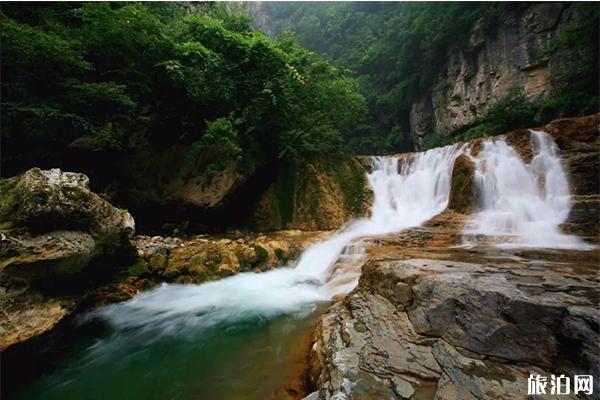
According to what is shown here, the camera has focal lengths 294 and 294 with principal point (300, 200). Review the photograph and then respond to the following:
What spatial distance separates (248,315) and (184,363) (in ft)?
4.46

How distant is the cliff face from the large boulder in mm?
17833

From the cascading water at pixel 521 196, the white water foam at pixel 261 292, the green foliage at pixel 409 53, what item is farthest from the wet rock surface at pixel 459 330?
the green foliage at pixel 409 53

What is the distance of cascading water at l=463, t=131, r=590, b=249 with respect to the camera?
6.10 m

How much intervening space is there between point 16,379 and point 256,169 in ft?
24.9

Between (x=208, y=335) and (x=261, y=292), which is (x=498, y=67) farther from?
(x=208, y=335)

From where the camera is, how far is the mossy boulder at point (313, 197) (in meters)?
9.83

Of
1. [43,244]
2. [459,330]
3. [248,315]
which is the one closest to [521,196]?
[459,330]

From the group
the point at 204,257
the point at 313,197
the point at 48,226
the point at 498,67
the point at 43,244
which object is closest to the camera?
the point at 43,244

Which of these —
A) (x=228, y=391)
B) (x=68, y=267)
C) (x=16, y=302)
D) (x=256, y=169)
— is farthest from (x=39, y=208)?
(x=256, y=169)

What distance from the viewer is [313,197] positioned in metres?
10.0

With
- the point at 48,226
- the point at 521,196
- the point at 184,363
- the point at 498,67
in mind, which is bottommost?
the point at 184,363

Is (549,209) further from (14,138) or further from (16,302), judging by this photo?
(14,138)

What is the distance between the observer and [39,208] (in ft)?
13.7

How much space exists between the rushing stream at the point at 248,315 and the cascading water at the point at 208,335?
0.6 inches
